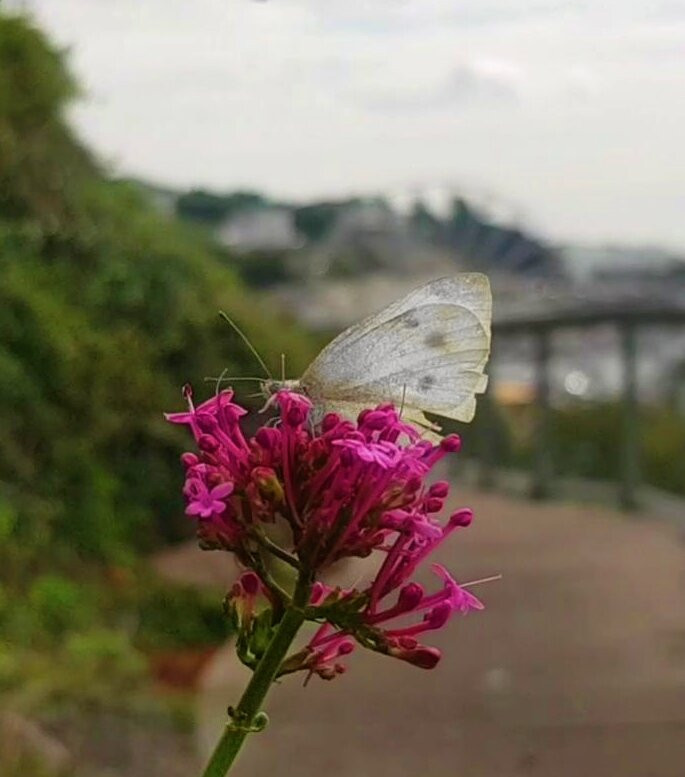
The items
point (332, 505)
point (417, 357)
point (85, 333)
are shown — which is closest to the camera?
point (332, 505)

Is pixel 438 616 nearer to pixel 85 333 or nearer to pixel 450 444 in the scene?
pixel 450 444

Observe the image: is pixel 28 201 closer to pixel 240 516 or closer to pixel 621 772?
pixel 621 772

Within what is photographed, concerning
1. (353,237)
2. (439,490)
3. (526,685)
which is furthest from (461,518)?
(353,237)

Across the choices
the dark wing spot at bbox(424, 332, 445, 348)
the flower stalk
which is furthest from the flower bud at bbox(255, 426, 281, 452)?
the dark wing spot at bbox(424, 332, 445, 348)

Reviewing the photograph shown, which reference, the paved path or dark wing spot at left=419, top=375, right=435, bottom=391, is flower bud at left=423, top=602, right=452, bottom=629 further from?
the paved path

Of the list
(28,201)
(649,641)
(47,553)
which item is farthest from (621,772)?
(28,201)

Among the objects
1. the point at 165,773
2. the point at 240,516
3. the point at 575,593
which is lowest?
the point at 575,593

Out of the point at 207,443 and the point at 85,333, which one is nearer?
the point at 207,443
